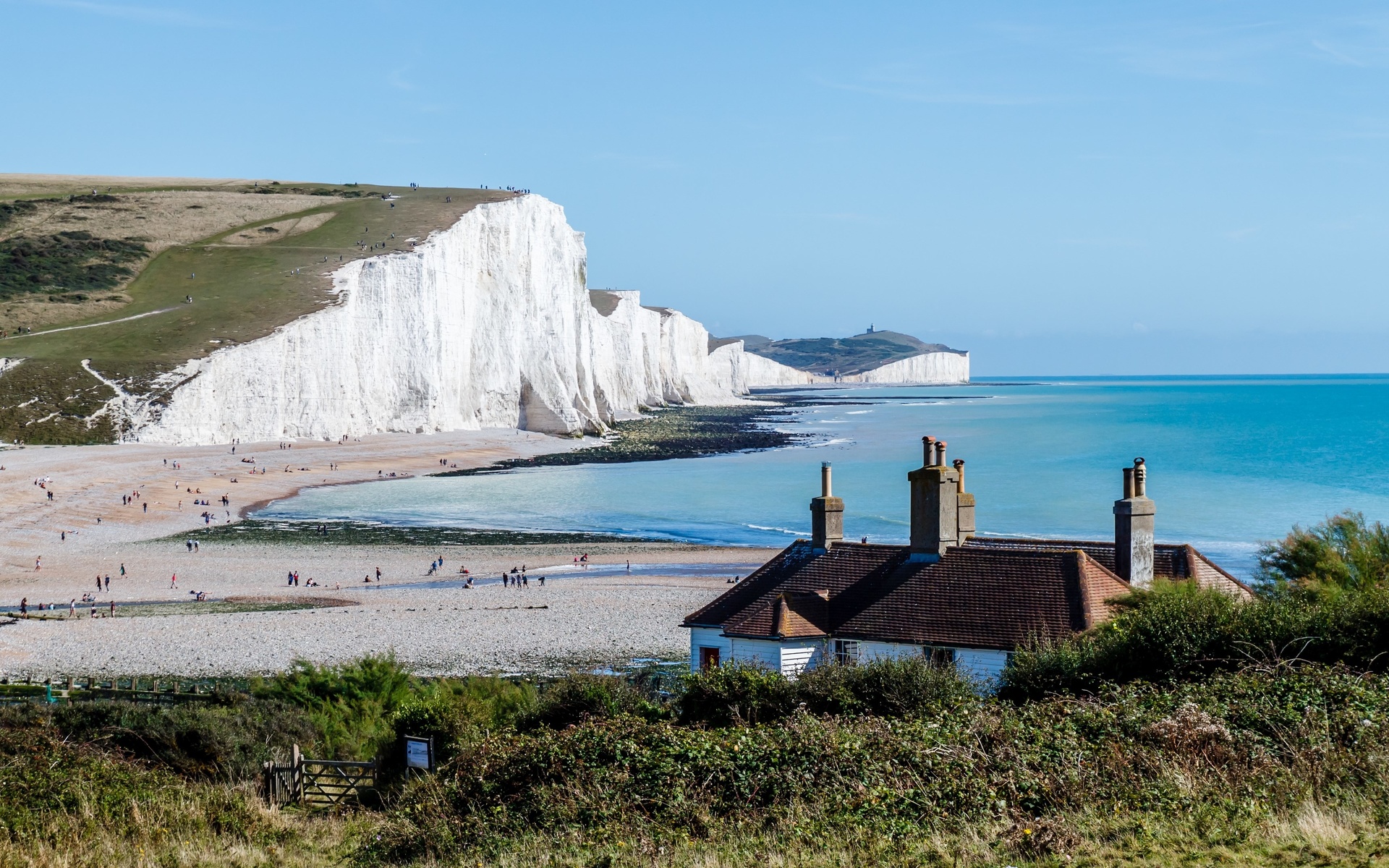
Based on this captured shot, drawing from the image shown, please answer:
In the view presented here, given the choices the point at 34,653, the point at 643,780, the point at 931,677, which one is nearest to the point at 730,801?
the point at 643,780

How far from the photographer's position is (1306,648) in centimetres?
1120

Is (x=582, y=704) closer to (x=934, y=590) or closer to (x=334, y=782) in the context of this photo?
(x=334, y=782)

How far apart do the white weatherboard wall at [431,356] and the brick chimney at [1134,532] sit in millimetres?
63537

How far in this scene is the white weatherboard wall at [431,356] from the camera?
75000 mm

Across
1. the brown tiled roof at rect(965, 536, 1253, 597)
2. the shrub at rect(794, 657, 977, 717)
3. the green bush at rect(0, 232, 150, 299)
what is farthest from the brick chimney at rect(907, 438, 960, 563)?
the green bush at rect(0, 232, 150, 299)

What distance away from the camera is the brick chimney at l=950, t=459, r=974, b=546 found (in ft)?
55.3

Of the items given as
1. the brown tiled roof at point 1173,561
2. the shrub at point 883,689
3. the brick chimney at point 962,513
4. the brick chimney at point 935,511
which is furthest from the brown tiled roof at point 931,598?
the shrub at point 883,689

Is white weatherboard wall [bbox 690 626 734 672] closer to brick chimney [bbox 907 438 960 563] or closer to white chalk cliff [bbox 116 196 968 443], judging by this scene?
brick chimney [bbox 907 438 960 563]

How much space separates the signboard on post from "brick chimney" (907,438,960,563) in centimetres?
721

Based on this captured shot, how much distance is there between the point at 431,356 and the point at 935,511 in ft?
249

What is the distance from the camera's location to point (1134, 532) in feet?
54.1

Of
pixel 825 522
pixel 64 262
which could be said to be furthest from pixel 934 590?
pixel 64 262

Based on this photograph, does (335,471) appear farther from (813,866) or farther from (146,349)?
(813,866)

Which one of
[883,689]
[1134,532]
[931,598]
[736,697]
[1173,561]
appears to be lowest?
[736,697]
